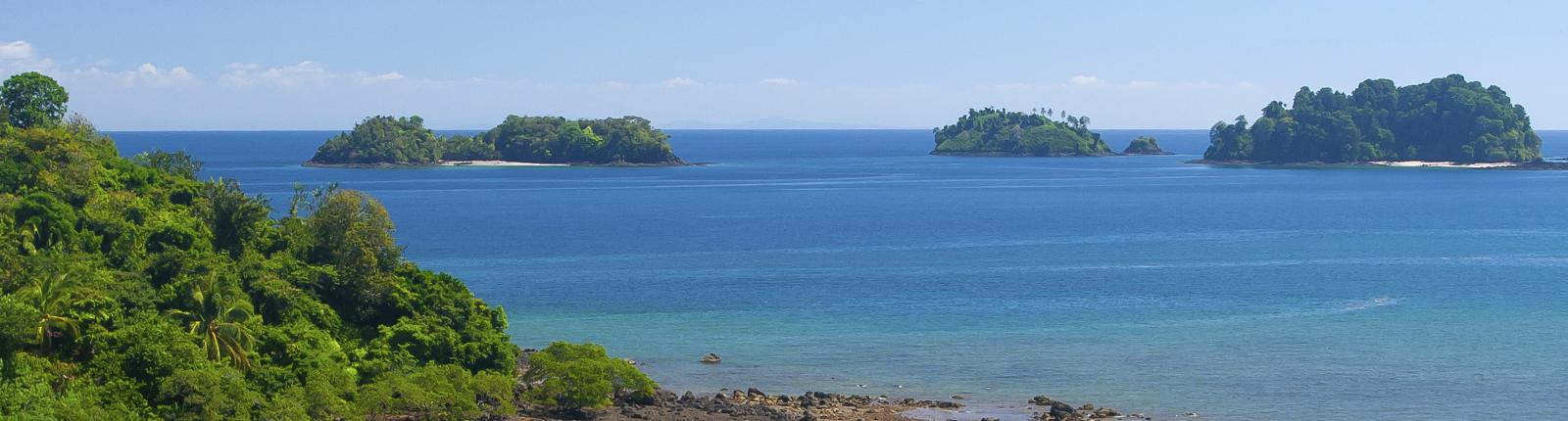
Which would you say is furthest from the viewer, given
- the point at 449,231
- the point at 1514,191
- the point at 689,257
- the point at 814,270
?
the point at 1514,191

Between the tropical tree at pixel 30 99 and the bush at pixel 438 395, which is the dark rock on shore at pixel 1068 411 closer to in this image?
the bush at pixel 438 395

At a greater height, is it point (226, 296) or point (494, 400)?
point (226, 296)

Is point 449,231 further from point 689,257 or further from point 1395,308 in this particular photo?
point 1395,308

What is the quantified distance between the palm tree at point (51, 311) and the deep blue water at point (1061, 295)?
17.7m

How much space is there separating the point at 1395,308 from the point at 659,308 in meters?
31.2

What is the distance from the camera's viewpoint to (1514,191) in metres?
160

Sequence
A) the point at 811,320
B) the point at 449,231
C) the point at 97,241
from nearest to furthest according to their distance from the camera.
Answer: the point at 97,241 → the point at 811,320 → the point at 449,231

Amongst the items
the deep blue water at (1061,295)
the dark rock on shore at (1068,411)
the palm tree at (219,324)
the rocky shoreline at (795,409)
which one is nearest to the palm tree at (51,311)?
the palm tree at (219,324)

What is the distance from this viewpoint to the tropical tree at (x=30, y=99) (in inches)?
2712

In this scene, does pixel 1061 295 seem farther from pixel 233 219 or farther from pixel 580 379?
pixel 233 219

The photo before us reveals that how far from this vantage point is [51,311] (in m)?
38.7

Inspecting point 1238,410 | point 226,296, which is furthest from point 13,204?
point 1238,410

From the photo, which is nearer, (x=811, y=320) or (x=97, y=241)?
(x=97, y=241)

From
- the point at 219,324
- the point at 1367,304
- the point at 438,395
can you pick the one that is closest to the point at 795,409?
the point at 438,395
